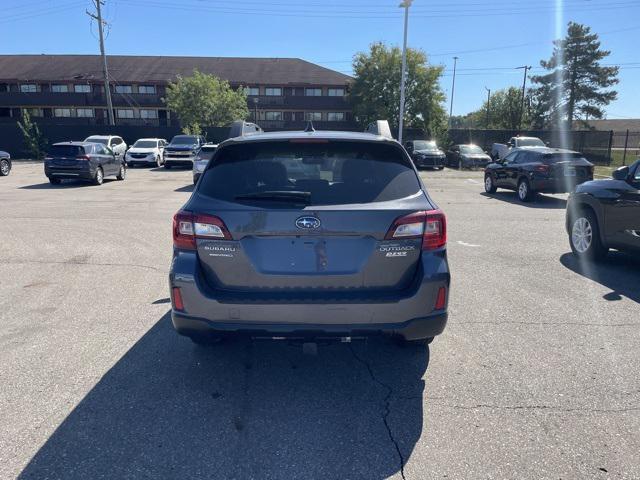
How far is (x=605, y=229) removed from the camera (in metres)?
6.83

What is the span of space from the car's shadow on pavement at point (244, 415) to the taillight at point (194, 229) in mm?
1091

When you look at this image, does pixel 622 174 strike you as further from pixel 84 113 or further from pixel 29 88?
pixel 29 88

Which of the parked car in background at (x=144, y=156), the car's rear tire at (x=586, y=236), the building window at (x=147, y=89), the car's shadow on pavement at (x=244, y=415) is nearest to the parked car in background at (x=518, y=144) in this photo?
the parked car in background at (x=144, y=156)

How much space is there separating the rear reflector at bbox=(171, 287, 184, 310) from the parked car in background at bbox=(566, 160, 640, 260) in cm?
579

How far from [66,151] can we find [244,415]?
1763 centimetres

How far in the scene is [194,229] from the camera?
3.19 metres

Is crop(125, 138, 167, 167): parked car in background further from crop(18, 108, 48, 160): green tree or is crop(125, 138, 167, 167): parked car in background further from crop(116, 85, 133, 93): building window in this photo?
crop(116, 85, 133, 93): building window

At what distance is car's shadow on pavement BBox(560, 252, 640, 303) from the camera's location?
18.9ft

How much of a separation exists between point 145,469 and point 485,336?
306 cm

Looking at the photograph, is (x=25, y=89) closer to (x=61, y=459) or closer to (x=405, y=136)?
(x=405, y=136)

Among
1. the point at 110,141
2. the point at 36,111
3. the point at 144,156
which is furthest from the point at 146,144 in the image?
the point at 36,111

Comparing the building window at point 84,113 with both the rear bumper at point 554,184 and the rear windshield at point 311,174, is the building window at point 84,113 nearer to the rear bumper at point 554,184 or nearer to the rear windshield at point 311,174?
the rear bumper at point 554,184

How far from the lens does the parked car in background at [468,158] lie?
30.7 metres

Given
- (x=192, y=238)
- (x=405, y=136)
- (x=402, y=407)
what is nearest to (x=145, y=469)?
(x=192, y=238)
